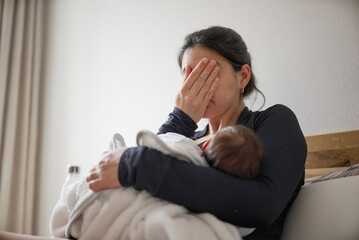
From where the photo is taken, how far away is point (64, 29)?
2432 mm

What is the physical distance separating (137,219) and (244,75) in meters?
0.69

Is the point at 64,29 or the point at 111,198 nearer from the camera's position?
the point at 111,198

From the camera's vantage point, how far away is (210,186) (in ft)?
2.30

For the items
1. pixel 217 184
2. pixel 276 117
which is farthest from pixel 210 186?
pixel 276 117

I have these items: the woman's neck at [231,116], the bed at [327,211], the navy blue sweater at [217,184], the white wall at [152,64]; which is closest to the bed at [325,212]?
the bed at [327,211]

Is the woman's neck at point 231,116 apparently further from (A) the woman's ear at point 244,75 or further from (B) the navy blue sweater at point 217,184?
(B) the navy blue sweater at point 217,184

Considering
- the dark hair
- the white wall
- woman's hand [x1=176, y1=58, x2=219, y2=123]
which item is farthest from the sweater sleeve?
the white wall

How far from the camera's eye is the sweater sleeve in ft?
2.29

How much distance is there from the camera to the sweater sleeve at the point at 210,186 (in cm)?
70

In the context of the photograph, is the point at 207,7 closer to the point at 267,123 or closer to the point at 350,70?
the point at 350,70

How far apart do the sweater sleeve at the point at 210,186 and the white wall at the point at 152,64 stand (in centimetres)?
63

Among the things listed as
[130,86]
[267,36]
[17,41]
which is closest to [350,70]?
[267,36]

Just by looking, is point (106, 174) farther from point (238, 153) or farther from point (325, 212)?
point (325, 212)

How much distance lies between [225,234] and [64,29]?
2197 mm
